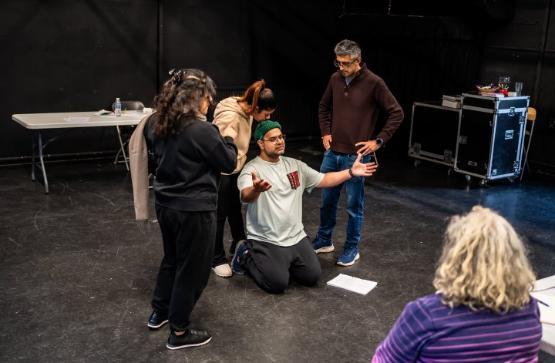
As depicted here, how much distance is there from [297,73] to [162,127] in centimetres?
626

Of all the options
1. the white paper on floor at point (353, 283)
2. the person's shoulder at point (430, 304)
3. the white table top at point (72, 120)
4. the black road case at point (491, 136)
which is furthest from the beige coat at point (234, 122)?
the black road case at point (491, 136)

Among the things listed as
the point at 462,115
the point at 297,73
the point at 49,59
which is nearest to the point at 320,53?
the point at 297,73

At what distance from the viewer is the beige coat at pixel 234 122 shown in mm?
3787

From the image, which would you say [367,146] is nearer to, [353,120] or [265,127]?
[353,120]

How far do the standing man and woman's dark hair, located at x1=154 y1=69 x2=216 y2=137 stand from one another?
147 cm

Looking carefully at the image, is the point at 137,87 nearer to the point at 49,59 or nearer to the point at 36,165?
the point at 49,59

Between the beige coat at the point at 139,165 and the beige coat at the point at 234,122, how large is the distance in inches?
23.7

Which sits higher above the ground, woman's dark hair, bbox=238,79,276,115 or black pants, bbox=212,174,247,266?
woman's dark hair, bbox=238,79,276,115

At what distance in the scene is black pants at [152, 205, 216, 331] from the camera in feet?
9.98

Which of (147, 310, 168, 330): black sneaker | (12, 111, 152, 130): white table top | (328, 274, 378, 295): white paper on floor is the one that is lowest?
(328, 274, 378, 295): white paper on floor

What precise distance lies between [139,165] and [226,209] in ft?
3.06

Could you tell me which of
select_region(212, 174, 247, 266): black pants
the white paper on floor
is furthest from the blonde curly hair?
select_region(212, 174, 247, 266): black pants

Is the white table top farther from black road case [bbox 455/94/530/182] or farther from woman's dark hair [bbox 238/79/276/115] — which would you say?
black road case [bbox 455/94/530/182]

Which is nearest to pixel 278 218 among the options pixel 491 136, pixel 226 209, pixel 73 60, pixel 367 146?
pixel 226 209
